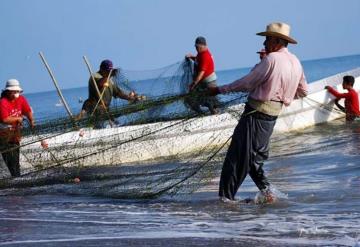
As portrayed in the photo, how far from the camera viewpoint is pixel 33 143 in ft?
29.7

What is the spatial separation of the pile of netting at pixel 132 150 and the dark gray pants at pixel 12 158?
79mm

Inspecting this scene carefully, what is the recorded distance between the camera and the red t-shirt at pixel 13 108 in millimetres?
9797

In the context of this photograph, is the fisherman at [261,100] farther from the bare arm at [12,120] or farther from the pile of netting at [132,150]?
the bare arm at [12,120]

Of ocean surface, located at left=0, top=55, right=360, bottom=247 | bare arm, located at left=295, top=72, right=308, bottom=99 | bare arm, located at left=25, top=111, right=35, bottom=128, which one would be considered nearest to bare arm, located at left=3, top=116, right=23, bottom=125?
bare arm, located at left=25, top=111, right=35, bottom=128

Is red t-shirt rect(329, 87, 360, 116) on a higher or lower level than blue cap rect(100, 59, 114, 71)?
lower

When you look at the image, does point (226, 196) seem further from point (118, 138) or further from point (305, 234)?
point (118, 138)

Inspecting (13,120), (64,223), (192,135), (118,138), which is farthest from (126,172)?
(64,223)

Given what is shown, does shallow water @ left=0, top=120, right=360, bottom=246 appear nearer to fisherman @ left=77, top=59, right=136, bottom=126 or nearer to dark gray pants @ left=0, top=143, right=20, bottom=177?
dark gray pants @ left=0, top=143, right=20, bottom=177

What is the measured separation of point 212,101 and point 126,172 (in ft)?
6.38

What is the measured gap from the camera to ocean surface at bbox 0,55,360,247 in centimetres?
527

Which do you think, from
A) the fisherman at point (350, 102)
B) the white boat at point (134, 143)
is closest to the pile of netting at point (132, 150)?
the white boat at point (134, 143)

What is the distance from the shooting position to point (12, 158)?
9219 millimetres

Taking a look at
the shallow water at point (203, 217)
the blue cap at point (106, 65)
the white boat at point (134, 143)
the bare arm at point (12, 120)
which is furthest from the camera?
the blue cap at point (106, 65)

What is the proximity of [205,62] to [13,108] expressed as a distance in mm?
3945
